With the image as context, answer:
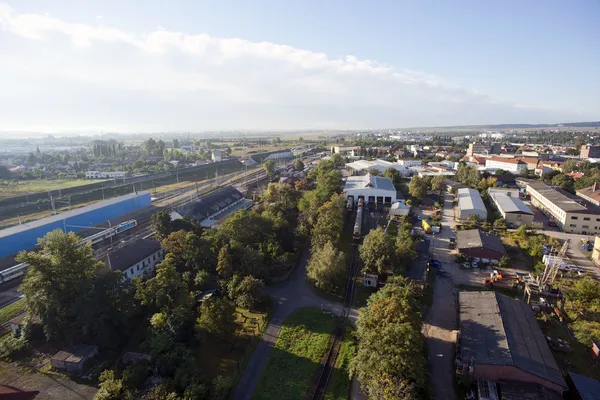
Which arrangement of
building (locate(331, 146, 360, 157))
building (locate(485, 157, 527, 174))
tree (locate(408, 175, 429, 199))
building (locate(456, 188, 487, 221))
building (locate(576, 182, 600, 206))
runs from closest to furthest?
1. building (locate(456, 188, 487, 221))
2. building (locate(576, 182, 600, 206))
3. tree (locate(408, 175, 429, 199))
4. building (locate(485, 157, 527, 174))
5. building (locate(331, 146, 360, 157))

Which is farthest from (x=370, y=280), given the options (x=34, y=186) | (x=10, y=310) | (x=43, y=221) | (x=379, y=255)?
(x=34, y=186)

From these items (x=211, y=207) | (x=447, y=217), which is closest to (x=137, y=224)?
(x=211, y=207)

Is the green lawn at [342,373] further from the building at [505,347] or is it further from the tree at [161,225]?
the tree at [161,225]

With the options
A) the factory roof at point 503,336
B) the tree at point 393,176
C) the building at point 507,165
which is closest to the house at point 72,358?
the factory roof at point 503,336

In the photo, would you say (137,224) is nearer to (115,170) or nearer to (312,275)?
(312,275)

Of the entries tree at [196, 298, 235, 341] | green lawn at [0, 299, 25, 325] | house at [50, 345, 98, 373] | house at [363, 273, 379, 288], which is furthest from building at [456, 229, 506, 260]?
green lawn at [0, 299, 25, 325]

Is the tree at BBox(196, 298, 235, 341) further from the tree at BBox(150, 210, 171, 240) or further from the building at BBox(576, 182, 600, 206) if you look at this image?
the building at BBox(576, 182, 600, 206)
